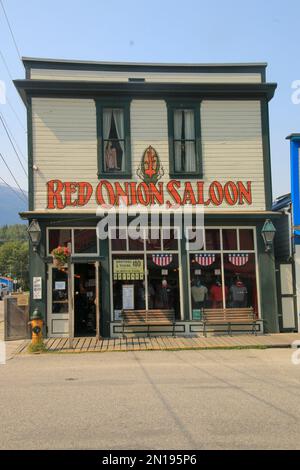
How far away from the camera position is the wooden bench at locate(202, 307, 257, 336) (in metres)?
16.4

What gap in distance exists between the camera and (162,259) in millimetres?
17094

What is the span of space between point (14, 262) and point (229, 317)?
313 feet

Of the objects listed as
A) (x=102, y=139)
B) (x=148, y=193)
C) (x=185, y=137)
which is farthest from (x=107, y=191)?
(x=185, y=137)

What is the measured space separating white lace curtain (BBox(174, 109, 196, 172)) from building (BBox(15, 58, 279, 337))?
0.11ft

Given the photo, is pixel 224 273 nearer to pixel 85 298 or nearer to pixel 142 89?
pixel 85 298

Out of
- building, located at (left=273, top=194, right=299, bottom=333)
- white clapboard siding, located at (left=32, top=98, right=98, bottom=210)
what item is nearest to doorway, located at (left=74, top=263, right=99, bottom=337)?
white clapboard siding, located at (left=32, top=98, right=98, bottom=210)

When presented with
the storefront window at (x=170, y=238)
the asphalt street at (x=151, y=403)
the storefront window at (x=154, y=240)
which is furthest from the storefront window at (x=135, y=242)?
the asphalt street at (x=151, y=403)

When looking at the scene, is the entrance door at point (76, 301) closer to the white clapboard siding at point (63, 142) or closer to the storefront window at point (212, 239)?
the white clapboard siding at point (63, 142)

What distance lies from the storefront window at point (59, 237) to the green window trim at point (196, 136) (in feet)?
12.5

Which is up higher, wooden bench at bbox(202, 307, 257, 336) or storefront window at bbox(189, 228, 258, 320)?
storefront window at bbox(189, 228, 258, 320)

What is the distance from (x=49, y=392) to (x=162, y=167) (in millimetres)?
9933

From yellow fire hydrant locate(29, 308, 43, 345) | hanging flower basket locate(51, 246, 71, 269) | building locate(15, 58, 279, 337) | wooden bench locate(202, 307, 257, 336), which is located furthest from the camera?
building locate(15, 58, 279, 337)

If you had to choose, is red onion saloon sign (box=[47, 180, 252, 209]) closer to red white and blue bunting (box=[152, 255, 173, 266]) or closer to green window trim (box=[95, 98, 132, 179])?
green window trim (box=[95, 98, 132, 179])
